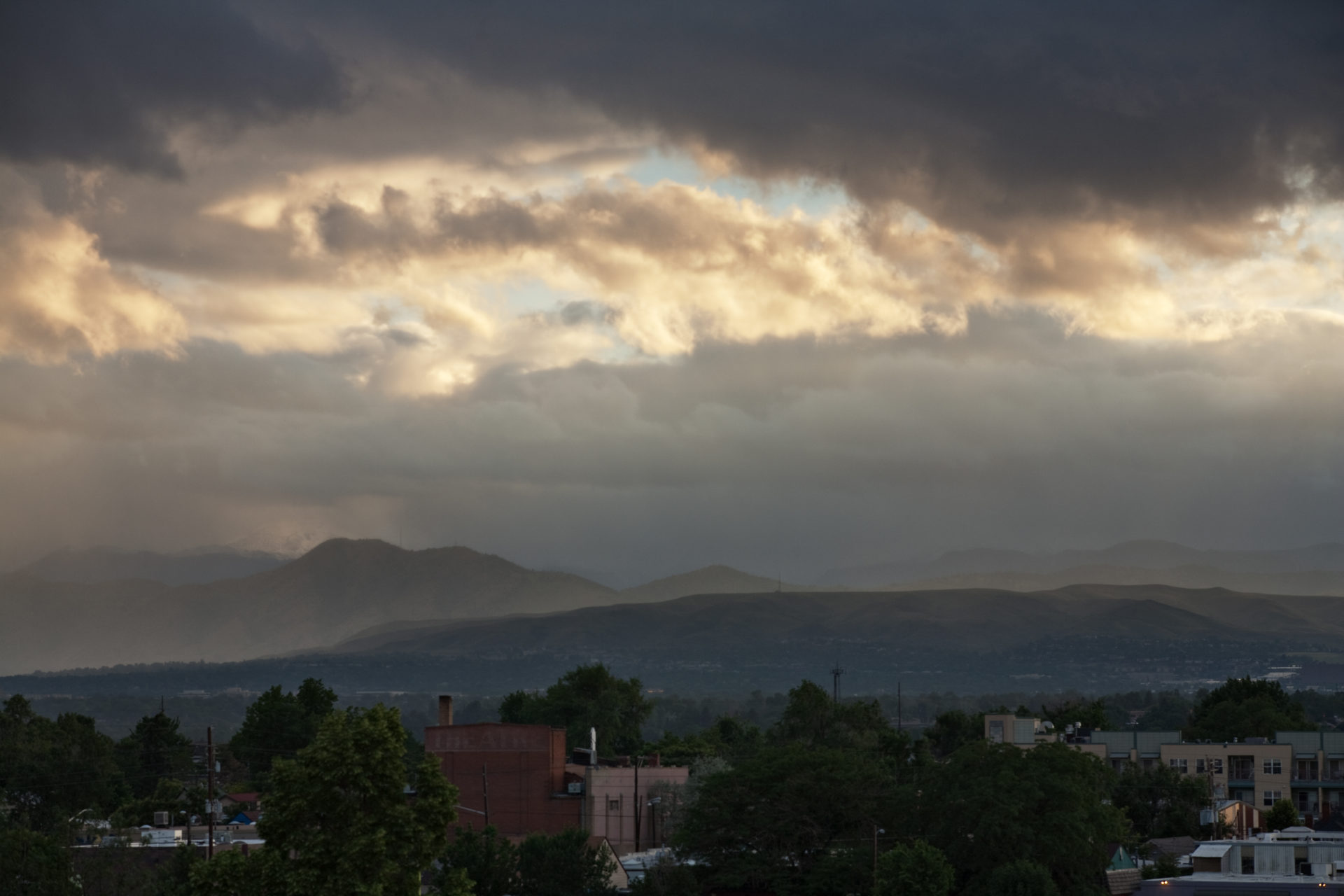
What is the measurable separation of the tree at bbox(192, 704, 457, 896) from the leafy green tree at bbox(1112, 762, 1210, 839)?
321ft

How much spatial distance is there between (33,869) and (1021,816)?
52.8 metres

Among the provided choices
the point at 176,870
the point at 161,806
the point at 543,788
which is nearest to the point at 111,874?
the point at 176,870

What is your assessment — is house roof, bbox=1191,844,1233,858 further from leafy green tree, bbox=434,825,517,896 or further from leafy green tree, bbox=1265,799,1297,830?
leafy green tree, bbox=434,825,517,896

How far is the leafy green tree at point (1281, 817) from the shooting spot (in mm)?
135125

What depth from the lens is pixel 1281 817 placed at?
135625mm

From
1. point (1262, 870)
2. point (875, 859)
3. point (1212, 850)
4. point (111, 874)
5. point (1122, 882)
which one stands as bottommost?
point (1122, 882)

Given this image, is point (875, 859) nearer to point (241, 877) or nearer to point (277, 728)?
point (241, 877)

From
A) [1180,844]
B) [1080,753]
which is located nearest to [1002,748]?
[1080,753]

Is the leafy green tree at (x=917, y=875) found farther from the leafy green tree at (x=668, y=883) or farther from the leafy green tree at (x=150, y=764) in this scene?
the leafy green tree at (x=150, y=764)

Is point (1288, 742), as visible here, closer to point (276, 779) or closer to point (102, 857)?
point (102, 857)

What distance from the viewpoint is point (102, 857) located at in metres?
84.9

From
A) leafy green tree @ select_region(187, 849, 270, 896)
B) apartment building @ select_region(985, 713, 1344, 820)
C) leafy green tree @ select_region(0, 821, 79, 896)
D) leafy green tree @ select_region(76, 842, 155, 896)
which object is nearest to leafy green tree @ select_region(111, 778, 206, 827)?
leafy green tree @ select_region(76, 842, 155, 896)

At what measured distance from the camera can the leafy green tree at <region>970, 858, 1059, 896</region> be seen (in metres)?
88.6

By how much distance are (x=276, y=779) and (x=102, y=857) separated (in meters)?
35.7
